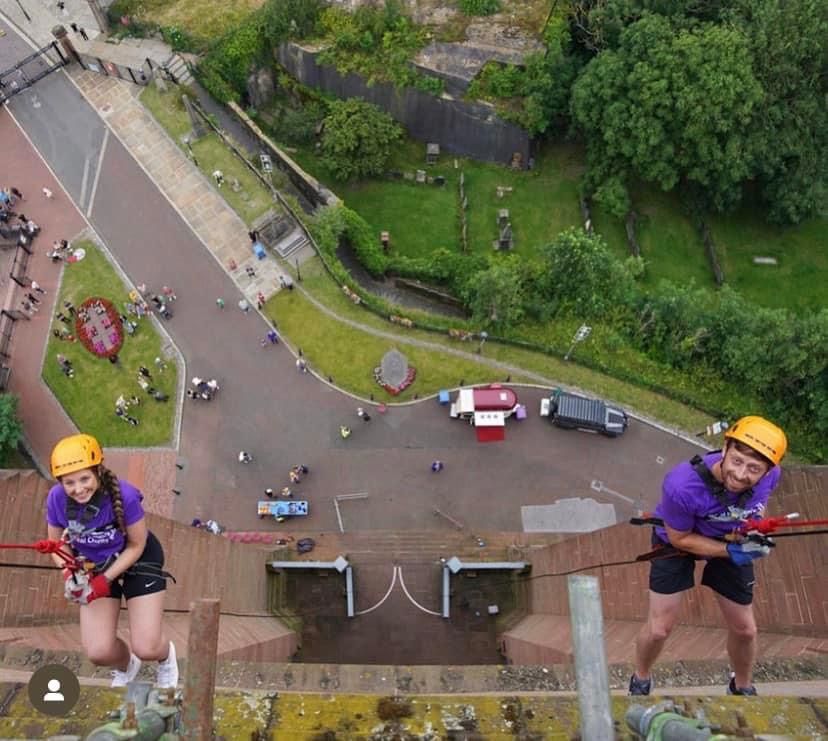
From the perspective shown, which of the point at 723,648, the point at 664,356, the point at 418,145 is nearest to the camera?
the point at 723,648

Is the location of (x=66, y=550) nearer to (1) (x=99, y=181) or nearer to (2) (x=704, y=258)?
(1) (x=99, y=181)

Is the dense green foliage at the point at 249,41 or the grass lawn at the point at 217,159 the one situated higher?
the dense green foliage at the point at 249,41

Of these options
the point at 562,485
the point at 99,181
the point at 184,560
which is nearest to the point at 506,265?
the point at 562,485

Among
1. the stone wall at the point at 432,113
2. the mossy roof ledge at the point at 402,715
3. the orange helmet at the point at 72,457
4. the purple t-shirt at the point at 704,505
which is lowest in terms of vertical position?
the mossy roof ledge at the point at 402,715

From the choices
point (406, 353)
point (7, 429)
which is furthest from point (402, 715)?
point (7, 429)

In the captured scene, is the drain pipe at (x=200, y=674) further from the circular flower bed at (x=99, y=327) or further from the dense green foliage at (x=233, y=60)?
the dense green foliage at (x=233, y=60)

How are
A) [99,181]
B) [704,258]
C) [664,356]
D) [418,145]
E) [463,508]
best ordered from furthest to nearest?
[418,145] < [704,258] < [99,181] < [664,356] < [463,508]

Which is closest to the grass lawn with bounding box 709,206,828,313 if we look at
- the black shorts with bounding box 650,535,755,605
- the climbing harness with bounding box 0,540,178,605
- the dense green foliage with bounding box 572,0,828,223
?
the dense green foliage with bounding box 572,0,828,223

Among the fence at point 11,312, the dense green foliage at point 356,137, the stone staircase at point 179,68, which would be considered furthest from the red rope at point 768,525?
the stone staircase at point 179,68

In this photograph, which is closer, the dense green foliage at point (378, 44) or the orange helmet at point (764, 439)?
the orange helmet at point (764, 439)
